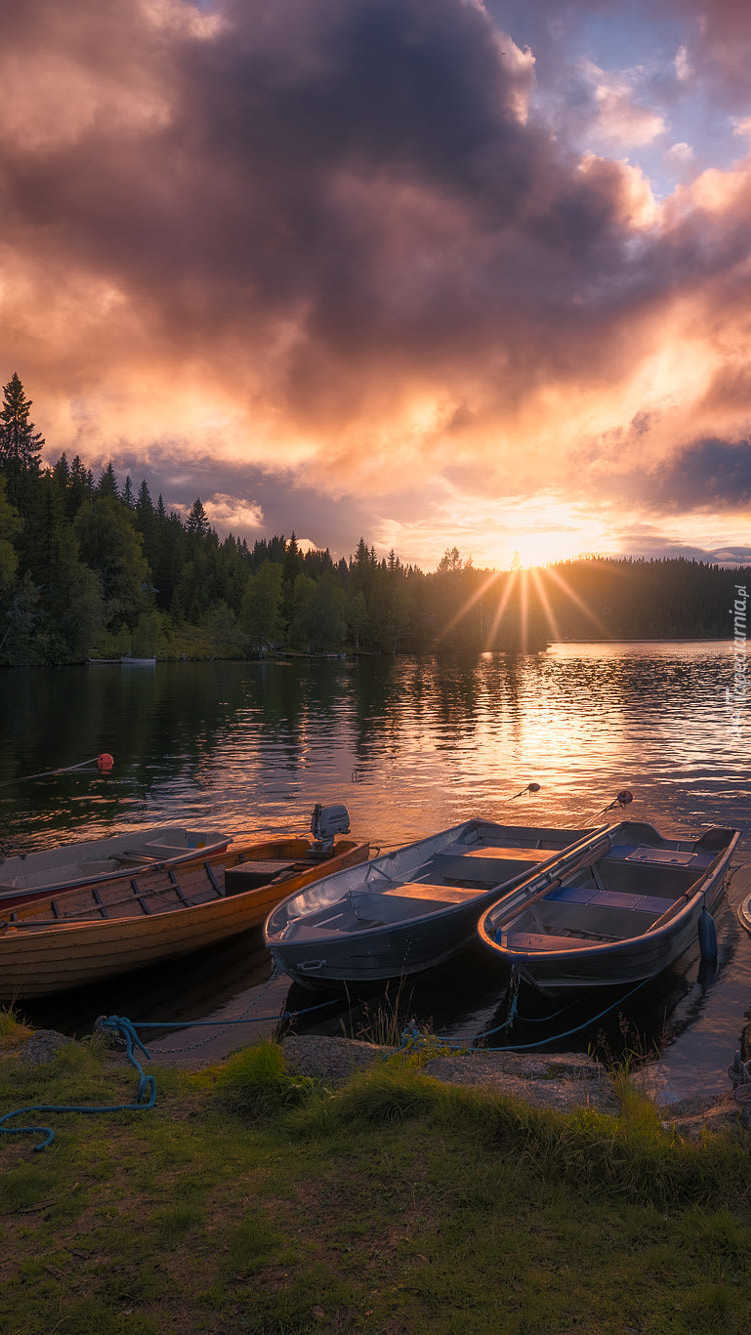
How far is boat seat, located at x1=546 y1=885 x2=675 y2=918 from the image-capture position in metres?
14.5

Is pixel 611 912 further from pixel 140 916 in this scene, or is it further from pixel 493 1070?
pixel 140 916

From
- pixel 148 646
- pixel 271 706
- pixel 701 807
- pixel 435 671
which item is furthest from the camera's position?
pixel 148 646

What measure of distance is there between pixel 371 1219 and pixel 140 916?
9204mm

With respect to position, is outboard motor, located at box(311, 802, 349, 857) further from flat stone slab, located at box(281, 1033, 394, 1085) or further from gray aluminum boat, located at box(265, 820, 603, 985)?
flat stone slab, located at box(281, 1033, 394, 1085)

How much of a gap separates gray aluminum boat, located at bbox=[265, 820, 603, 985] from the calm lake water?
2.84ft

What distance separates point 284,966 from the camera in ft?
42.2

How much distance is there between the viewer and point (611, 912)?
14625 millimetres

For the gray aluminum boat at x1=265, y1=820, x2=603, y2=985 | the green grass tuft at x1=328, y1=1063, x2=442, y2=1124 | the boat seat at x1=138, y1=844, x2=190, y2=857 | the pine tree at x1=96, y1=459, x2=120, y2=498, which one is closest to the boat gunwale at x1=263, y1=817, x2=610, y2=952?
the gray aluminum boat at x1=265, y1=820, x2=603, y2=985

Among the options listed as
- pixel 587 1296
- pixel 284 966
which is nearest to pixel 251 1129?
pixel 587 1296

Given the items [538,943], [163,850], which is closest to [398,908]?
[538,943]

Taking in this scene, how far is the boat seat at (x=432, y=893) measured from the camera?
14.8 metres

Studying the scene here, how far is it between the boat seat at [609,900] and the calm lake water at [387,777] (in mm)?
1385

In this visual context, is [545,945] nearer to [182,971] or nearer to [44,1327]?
[182,971]

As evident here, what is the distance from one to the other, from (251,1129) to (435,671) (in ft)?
395
